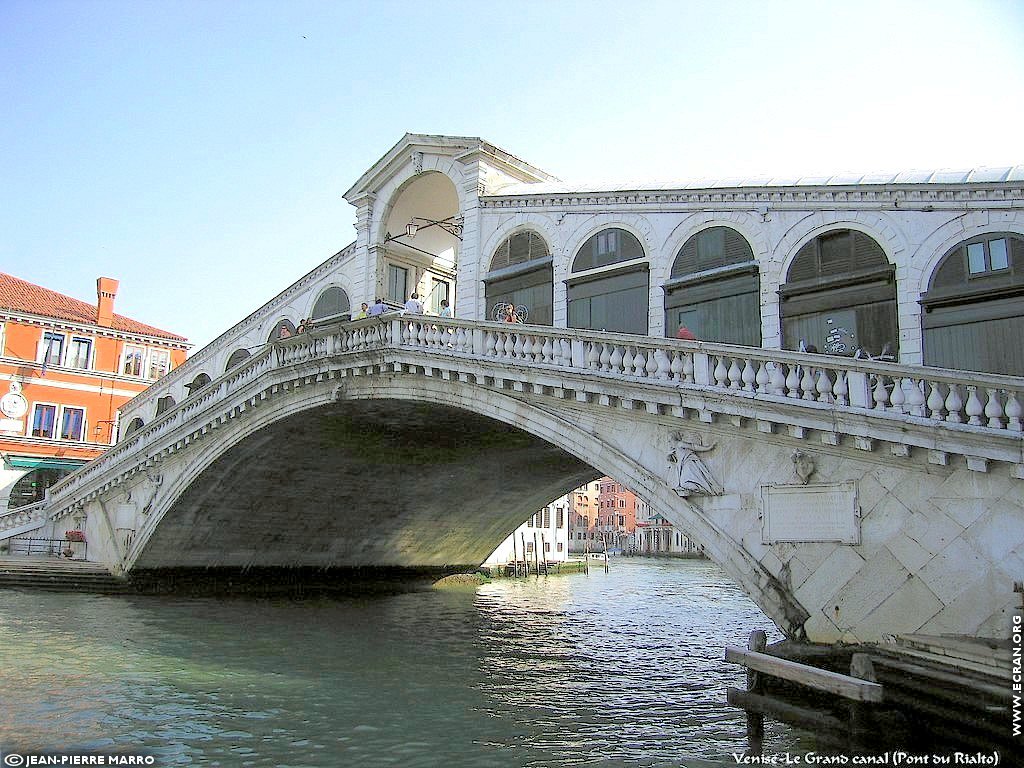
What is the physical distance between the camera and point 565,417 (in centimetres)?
1319

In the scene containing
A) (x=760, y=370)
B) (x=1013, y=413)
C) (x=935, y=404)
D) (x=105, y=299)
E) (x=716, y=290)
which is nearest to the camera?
(x=1013, y=413)

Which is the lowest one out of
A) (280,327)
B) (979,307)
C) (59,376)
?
(979,307)

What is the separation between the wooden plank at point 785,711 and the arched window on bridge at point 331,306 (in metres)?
15.4

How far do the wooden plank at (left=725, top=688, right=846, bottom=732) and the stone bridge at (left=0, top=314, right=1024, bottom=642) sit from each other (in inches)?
98.9

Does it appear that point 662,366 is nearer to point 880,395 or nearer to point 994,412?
point 880,395

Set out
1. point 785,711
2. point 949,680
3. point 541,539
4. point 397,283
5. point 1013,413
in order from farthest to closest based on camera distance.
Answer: point 541,539 → point 397,283 → point 1013,413 → point 785,711 → point 949,680

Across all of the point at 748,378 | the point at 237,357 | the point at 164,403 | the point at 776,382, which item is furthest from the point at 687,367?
the point at 164,403

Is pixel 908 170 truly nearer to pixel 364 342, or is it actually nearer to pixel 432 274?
pixel 364 342

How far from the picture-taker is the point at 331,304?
869 inches

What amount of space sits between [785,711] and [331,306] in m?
17.1

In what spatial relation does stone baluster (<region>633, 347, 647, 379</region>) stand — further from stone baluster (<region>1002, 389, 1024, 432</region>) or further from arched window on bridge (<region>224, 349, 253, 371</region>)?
arched window on bridge (<region>224, 349, 253, 371</region>)

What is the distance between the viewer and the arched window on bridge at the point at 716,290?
1373 cm

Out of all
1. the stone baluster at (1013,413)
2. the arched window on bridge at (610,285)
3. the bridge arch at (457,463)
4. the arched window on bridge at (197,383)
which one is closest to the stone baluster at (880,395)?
the stone baluster at (1013,413)

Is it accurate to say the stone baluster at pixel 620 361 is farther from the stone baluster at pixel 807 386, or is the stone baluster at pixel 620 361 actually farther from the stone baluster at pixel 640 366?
the stone baluster at pixel 807 386
